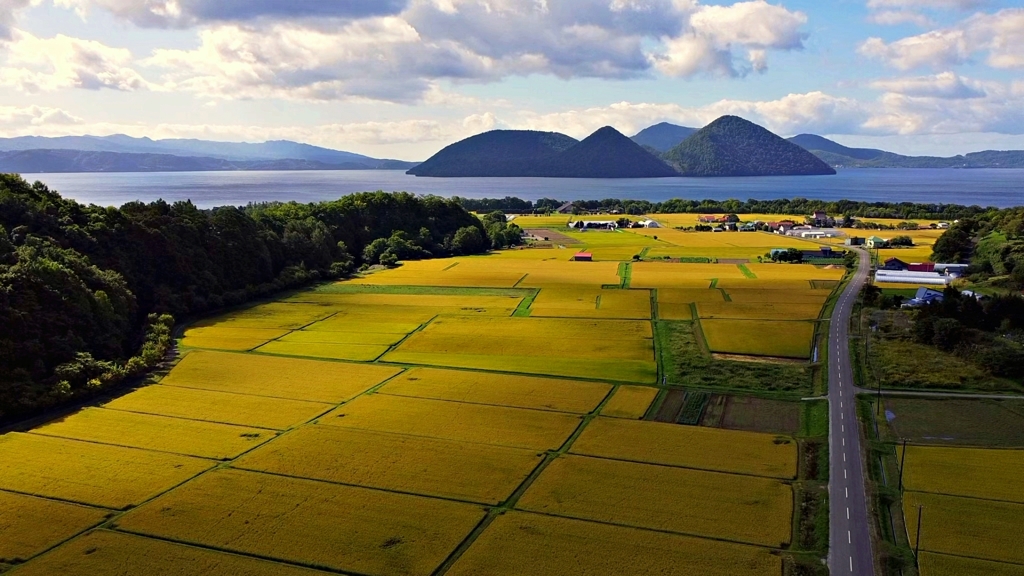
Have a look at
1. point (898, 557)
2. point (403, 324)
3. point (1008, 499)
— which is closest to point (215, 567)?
point (898, 557)

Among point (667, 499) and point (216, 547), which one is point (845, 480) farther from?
point (216, 547)

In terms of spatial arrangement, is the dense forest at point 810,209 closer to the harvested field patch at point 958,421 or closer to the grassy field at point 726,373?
the grassy field at point 726,373

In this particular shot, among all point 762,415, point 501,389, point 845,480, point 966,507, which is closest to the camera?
point 966,507

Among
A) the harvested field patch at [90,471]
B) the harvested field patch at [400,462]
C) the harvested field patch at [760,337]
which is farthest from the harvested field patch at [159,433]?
the harvested field patch at [760,337]

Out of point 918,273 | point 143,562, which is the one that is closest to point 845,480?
point 143,562

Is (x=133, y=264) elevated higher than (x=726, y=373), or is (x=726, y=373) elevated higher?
(x=133, y=264)
